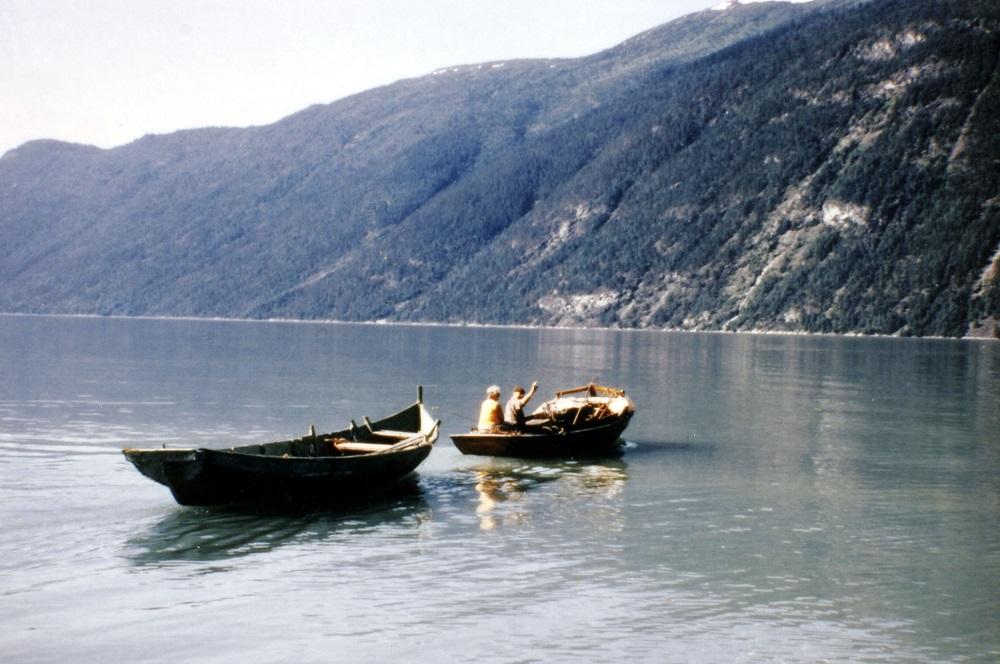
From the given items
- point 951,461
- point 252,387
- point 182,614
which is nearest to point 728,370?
point 252,387

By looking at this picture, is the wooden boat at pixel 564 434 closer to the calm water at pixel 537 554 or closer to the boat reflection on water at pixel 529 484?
the calm water at pixel 537 554

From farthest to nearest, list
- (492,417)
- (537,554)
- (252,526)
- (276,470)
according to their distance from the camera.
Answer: (492,417)
(276,470)
(252,526)
(537,554)

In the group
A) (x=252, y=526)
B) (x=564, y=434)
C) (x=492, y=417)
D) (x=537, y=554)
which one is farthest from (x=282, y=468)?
(x=564, y=434)

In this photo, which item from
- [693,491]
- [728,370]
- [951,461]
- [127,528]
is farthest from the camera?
[728,370]

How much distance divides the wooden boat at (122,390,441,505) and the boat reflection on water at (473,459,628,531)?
2507 mm

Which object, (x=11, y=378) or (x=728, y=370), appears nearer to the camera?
(x=11, y=378)

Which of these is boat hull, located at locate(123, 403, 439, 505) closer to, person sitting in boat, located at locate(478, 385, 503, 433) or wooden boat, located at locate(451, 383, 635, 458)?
wooden boat, located at locate(451, 383, 635, 458)

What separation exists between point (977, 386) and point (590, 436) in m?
45.8

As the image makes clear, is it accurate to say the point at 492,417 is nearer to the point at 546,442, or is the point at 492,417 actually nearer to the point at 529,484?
the point at 546,442

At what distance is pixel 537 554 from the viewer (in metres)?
23.7

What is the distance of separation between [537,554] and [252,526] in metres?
6.83

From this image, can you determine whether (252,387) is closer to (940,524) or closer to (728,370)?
(728,370)

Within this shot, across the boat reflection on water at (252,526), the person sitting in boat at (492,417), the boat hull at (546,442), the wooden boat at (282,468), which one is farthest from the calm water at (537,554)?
the person sitting in boat at (492,417)

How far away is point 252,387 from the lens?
67.9 metres
